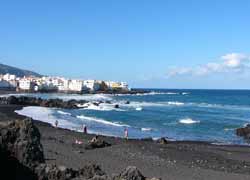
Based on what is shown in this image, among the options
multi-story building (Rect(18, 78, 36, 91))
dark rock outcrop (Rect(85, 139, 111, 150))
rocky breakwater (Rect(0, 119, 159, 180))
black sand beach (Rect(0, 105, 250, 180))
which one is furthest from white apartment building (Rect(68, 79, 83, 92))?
rocky breakwater (Rect(0, 119, 159, 180))

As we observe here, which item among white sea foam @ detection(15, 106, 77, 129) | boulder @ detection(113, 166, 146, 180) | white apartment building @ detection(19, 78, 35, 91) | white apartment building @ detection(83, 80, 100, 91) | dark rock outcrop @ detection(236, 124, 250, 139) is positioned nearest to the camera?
boulder @ detection(113, 166, 146, 180)

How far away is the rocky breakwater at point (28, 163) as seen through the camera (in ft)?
28.2

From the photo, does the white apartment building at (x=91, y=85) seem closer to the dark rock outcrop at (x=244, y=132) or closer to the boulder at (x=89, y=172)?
the dark rock outcrop at (x=244, y=132)

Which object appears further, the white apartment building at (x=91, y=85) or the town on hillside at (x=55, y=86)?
the white apartment building at (x=91, y=85)

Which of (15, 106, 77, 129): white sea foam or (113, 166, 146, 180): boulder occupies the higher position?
(113, 166, 146, 180): boulder

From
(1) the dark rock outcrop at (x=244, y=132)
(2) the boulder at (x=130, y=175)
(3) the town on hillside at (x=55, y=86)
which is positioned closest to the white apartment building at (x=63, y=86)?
(3) the town on hillside at (x=55, y=86)

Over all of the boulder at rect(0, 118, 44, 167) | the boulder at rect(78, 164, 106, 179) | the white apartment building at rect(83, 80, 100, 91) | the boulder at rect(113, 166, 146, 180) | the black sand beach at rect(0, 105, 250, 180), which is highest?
the white apartment building at rect(83, 80, 100, 91)

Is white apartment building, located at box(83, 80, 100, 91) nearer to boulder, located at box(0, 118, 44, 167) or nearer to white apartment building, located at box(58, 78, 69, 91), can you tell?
white apartment building, located at box(58, 78, 69, 91)

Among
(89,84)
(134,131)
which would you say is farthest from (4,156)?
(89,84)

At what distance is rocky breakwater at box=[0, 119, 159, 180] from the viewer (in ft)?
28.2

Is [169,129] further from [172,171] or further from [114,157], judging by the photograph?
[172,171]

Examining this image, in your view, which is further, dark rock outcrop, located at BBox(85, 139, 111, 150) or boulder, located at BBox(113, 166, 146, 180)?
dark rock outcrop, located at BBox(85, 139, 111, 150)

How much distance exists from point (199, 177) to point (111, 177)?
9316 mm

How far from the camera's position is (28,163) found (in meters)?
8.94
